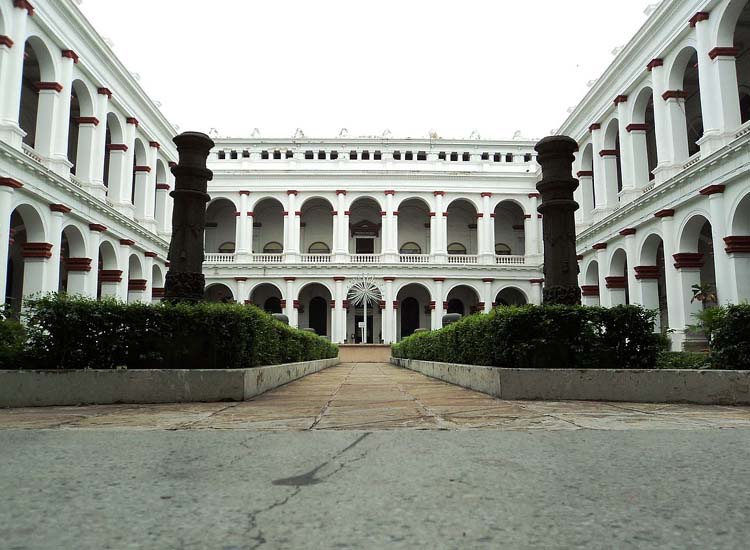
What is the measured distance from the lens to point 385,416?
14.5ft

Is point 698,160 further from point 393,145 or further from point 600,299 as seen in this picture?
point 393,145

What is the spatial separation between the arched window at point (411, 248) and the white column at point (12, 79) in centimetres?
2527

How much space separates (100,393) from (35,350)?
3.07ft

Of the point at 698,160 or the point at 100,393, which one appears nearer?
the point at 100,393

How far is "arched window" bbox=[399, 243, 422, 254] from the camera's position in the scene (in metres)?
37.6

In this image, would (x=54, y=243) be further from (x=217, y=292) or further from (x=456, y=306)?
(x=456, y=306)

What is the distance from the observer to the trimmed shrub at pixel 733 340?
20.4 feet

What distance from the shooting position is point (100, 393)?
5.74m

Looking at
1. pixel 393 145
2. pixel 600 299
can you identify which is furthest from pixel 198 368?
pixel 393 145

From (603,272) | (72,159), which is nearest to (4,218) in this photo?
(72,159)

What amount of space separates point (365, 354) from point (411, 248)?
433 inches

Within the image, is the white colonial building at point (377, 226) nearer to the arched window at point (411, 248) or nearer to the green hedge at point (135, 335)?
the arched window at point (411, 248)

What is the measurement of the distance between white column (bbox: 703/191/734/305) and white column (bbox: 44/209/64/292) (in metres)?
19.0

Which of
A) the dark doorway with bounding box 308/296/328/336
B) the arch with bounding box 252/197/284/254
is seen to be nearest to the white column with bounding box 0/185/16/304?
the arch with bounding box 252/197/284/254
